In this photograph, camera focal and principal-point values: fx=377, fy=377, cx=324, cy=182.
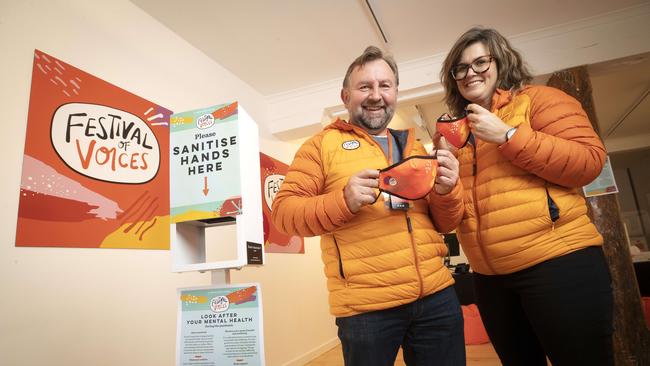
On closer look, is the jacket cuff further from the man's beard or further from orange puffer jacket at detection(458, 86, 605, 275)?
the man's beard

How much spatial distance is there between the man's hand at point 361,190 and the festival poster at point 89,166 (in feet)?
4.81

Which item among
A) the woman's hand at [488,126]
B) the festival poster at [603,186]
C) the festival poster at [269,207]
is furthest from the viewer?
the festival poster at [269,207]

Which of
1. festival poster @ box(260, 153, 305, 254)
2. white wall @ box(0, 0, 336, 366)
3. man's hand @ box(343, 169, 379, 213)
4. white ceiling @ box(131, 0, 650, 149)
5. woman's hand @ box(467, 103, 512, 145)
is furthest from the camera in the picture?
festival poster @ box(260, 153, 305, 254)

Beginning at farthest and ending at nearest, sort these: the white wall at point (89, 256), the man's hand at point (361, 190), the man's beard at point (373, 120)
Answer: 1. the white wall at point (89, 256)
2. the man's beard at point (373, 120)
3. the man's hand at point (361, 190)

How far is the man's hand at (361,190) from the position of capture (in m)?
0.96

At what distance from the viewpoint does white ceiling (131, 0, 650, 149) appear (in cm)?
263

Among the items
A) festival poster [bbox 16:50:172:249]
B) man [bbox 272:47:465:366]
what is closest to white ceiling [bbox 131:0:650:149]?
festival poster [bbox 16:50:172:249]

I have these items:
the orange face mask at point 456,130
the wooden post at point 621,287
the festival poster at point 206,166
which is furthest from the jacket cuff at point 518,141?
the wooden post at point 621,287

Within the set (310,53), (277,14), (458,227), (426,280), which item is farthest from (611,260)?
(277,14)

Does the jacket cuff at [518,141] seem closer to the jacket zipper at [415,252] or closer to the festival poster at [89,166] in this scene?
the jacket zipper at [415,252]

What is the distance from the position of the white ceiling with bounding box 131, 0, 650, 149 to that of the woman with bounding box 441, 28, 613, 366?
5.62ft

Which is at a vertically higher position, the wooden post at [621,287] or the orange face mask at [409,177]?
the orange face mask at [409,177]

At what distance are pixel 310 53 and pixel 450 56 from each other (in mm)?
2069

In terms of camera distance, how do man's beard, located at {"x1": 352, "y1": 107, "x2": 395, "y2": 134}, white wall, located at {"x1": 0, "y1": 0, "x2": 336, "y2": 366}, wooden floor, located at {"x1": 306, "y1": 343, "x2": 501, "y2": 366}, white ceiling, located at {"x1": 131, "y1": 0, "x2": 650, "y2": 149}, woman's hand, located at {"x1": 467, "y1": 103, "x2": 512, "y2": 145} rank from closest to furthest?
woman's hand, located at {"x1": 467, "y1": 103, "x2": 512, "y2": 145} < man's beard, located at {"x1": 352, "y1": 107, "x2": 395, "y2": 134} < white wall, located at {"x1": 0, "y1": 0, "x2": 336, "y2": 366} < white ceiling, located at {"x1": 131, "y1": 0, "x2": 650, "y2": 149} < wooden floor, located at {"x1": 306, "y1": 343, "x2": 501, "y2": 366}
